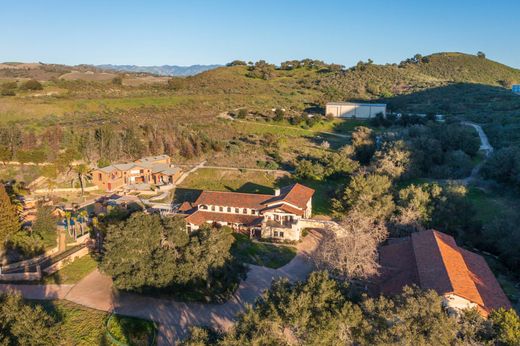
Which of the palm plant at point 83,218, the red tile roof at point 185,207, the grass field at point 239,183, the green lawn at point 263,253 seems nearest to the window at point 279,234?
the green lawn at point 263,253

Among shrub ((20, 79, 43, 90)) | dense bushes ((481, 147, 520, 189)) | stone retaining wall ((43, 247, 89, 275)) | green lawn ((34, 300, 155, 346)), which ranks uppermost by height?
shrub ((20, 79, 43, 90))

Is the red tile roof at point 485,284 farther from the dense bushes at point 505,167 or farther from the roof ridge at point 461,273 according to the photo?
the dense bushes at point 505,167

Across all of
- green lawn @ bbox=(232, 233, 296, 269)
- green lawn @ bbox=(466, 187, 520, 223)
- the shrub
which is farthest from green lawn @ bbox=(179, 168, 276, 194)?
the shrub

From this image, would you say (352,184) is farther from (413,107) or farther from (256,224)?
(413,107)

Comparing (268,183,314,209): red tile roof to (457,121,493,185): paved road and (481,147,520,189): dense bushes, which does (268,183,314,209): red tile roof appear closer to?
(457,121,493,185): paved road

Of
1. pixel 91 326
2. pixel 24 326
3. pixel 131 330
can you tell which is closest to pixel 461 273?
pixel 131 330

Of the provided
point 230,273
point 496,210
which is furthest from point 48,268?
point 496,210
